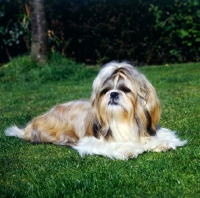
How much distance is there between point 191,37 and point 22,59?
4.52 m

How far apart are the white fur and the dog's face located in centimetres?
11

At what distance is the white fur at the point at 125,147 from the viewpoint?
17.3 ft

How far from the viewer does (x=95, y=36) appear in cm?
1445

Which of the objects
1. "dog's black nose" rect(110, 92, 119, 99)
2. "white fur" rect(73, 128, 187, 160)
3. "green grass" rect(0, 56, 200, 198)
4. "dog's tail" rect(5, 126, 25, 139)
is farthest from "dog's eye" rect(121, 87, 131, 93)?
"dog's tail" rect(5, 126, 25, 139)

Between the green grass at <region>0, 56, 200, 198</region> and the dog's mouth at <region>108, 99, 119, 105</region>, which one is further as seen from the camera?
the dog's mouth at <region>108, 99, 119, 105</region>

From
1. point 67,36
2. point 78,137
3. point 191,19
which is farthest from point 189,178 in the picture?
point 67,36

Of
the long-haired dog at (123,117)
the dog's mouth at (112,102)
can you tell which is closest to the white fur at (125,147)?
the long-haired dog at (123,117)

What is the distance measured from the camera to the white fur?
5.27m

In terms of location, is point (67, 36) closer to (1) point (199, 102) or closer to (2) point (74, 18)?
(2) point (74, 18)

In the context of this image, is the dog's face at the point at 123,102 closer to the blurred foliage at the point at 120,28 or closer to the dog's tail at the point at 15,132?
the dog's tail at the point at 15,132

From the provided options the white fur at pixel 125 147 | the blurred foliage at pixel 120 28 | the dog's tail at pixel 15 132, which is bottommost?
the blurred foliage at pixel 120 28

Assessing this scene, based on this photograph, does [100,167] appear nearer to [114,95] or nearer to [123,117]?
[123,117]

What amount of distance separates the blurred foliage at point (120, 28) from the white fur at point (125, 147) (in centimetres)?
870

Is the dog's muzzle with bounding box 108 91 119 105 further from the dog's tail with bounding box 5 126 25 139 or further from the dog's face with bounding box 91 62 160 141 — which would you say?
the dog's tail with bounding box 5 126 25 139
